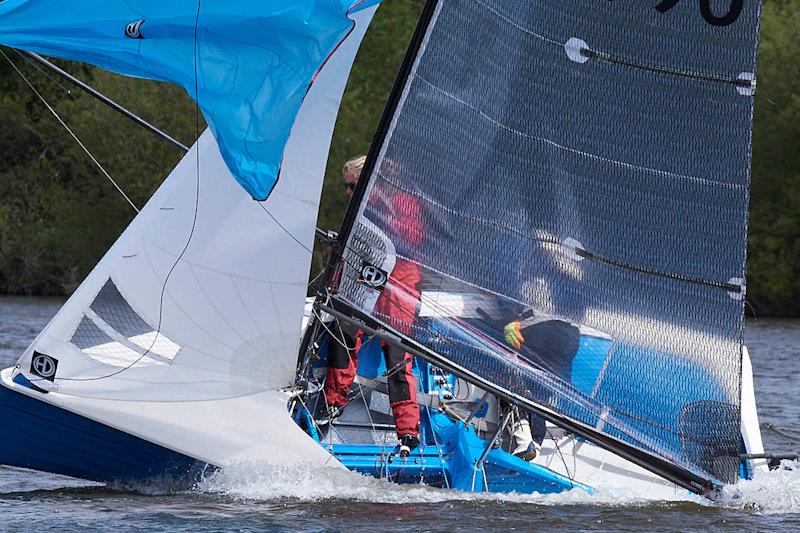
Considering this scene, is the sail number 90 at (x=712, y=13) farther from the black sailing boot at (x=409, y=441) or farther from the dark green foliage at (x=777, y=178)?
the dark green foliage at (x=777, y=178)

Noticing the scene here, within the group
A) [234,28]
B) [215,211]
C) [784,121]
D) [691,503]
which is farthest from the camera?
[784,121]

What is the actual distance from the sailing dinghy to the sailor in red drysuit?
18 mm

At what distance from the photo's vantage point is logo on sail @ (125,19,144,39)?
6.96m

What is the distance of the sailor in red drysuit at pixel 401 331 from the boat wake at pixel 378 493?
1.02 ft

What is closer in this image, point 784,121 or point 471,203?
point 471,203

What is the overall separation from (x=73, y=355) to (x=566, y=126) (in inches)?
110

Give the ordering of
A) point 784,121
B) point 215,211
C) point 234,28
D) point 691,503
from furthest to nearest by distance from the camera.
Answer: point 784,121 → point 691,503 → point 215,211 → point 234,28

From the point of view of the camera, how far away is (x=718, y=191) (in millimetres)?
7652

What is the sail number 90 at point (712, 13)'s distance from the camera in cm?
743

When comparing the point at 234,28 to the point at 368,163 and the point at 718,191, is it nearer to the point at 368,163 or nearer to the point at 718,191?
the point at 368,163

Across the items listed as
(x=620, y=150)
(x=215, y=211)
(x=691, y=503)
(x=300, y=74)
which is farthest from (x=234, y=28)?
(x=691, y=503)

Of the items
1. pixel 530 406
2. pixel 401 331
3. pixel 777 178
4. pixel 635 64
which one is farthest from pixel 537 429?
pixel 777 178

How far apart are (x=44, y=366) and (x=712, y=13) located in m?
3.83

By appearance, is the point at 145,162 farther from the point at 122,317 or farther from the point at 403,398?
the point at 122,317
